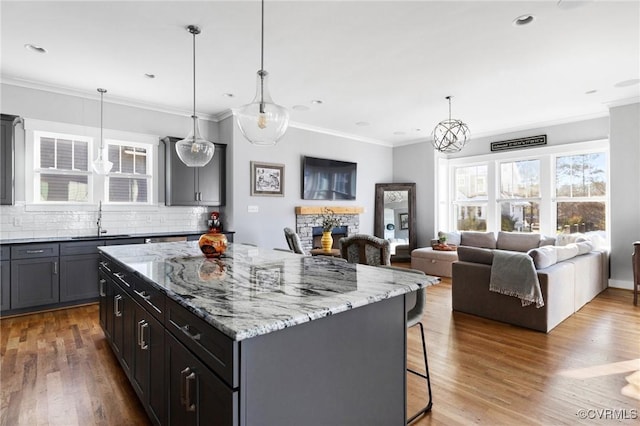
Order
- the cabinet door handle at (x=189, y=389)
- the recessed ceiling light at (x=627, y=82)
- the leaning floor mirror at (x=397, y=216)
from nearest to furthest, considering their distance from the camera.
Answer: the cabinet door handle at (x=189, y=389) < the recessed ceiling light at (x=627, y=82) < the leaning floor mirror at (x=397, y=216)

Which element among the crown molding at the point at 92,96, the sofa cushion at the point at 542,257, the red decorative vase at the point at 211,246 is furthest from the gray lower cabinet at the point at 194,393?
the crown molding at the point at 92,96

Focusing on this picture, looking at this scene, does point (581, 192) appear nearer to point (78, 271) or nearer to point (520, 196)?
point (520, 196)

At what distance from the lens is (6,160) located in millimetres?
3926

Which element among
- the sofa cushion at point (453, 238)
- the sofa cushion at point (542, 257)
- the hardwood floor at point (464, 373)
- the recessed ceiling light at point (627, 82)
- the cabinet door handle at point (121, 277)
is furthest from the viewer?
the sofa cushion at point (453, 238)

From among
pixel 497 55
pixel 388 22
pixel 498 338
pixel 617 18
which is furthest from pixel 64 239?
pixel 617 18

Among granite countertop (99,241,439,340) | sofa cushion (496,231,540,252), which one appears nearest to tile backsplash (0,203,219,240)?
granite countertop (99,241,439,340)

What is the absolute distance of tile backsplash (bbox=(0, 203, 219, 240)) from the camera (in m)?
4.16

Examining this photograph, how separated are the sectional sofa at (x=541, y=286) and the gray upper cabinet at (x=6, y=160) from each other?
5256 millimetres

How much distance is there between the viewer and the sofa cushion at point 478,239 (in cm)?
635

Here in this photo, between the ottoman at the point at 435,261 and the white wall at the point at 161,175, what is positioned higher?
the white wall at the point at 161,175

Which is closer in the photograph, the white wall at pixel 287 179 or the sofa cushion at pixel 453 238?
the white wall at pixel 287 179

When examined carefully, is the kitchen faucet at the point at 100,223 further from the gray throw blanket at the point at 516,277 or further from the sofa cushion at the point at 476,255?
the gray throw blanket at the point at 516,277

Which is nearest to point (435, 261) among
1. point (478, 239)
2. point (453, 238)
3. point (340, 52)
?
point (453, 238)

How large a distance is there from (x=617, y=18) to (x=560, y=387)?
296 cm
